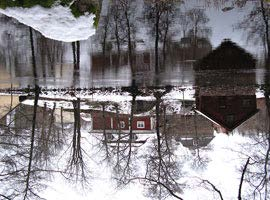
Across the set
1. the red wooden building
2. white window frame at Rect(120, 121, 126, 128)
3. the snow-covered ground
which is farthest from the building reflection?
the snow-covered ground

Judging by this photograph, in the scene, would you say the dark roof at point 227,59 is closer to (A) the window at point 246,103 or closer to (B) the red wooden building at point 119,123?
(A) the window at point 246,103

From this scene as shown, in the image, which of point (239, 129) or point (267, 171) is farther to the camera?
point (239, 129)

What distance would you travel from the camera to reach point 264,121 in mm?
17250

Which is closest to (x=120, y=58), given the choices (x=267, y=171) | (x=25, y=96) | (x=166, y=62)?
(x=166, y=62)

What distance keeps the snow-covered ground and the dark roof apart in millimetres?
4803

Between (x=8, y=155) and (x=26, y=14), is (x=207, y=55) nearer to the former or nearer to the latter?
(x=26, y=14)

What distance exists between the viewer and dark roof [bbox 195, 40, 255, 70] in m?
15.8

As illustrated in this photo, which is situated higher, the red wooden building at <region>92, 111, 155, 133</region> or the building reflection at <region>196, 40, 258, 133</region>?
the building reflection at <region>196, 40, 258, 133</region>

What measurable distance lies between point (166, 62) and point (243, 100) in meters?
3.34

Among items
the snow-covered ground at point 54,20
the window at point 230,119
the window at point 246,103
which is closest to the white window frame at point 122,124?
the window at point 230,119

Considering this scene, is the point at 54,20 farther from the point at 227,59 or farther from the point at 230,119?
the point at 230,119

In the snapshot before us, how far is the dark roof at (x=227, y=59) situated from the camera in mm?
15781

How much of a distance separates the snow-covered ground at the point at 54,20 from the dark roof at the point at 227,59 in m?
4.80

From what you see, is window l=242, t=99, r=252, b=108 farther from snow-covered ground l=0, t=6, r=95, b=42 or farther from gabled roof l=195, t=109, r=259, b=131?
snow-covered ground l=0, t=6, r=95, b=42
